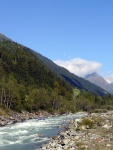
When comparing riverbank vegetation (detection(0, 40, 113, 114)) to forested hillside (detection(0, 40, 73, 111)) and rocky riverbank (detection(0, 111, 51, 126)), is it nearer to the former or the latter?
forested hillside (detection(0, 40, 73, 111))

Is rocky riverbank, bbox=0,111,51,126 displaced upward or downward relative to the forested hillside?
downward

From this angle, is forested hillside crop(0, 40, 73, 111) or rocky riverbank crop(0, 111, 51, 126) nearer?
rocky riverbank crop(0, 111, 51, 126)

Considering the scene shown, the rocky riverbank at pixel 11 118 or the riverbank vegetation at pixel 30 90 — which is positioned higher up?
the riverbank vegetation at pixel 30 90

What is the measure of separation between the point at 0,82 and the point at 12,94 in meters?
6.76

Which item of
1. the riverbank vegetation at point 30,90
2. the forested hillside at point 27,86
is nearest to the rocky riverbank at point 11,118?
the riverbank vegetation at point 30,90

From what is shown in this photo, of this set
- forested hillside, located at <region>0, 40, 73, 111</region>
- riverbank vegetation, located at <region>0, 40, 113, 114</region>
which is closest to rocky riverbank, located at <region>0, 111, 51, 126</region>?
riverbank vegetation, located at <region>0, 40, 113, 114</region>

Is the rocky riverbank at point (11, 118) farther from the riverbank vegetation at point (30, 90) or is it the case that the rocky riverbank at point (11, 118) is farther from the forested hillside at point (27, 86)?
the forested hillside at point (27, 86)

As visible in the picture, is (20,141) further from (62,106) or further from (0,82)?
Result: (62,106)

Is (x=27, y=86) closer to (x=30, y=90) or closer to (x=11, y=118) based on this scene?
(x=30, y=90)

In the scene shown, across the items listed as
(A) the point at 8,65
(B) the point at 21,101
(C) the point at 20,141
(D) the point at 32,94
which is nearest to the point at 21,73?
(A) the point at 8,65

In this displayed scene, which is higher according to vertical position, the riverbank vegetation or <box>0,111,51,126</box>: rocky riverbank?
the riverbank vegetation

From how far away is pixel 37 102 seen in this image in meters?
116

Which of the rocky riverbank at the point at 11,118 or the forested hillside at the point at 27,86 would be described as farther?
the forested hillside at the point at 27,86

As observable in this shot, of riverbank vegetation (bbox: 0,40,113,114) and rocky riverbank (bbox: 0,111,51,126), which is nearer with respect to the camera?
rocky riverbank (bbox: 0,111,51,126)
